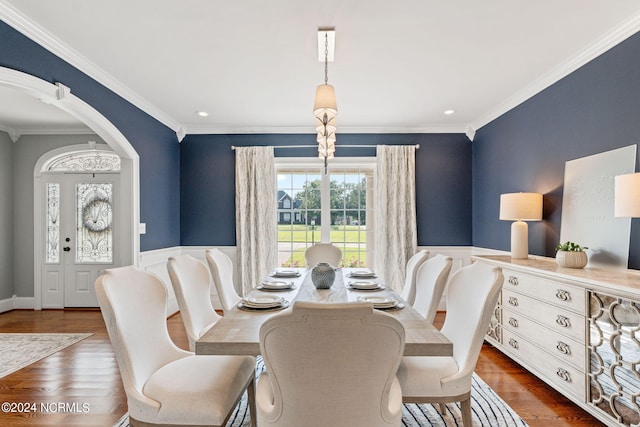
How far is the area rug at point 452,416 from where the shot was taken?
7.05 feet

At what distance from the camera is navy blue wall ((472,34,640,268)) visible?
243cm

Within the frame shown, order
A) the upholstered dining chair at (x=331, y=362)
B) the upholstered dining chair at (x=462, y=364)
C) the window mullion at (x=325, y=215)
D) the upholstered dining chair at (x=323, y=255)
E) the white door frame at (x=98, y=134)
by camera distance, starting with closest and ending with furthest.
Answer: the upholstered dining chair at (x=331, y=362) → the upholstered dining chair at (x=462, y=364) → the white door frame at (x=98, y=134) → the upholstered dining chair at (x=323, y=255) → the window mullion at (x=325, y=215)

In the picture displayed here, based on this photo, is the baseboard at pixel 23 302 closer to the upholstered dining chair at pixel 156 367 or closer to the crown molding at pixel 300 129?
the crown molding at pixel 300 129

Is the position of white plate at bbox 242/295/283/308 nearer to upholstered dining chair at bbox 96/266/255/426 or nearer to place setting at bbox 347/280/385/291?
upholstered dining chair at bbox 96/266/255/426

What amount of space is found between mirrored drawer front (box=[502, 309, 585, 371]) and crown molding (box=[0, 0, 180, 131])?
424 centimetres

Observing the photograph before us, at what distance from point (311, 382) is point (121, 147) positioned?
3.41 meters

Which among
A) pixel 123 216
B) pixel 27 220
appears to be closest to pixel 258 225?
pixel 123 216

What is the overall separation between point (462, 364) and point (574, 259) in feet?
4.96

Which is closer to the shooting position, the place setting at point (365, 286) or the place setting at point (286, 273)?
the place setting at point (365, 286)

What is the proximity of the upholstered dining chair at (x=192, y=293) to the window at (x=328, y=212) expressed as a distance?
2527 mm

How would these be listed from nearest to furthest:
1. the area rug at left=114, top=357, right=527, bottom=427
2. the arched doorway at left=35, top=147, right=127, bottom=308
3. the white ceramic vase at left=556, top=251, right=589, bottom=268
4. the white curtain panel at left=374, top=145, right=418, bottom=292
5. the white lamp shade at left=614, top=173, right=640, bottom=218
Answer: the white lamp shade at left=614, top=173, right=640, bottom=218
the area rug at left=114, top=357, right=527, bottom=427
the white ceramic vase at left=556, top=251, right=589, bottom=268
the white curtain panel at left=374, top=145, right=418, bottom=292
the arched doorway at left=35, top=147, right=127, bottom=308

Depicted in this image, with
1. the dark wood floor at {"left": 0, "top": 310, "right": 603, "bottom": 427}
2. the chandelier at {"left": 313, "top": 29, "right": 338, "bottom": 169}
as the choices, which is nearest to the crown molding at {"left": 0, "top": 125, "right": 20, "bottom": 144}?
the dark wood floor at {"left": 0, "top": 310, "right": 603, "bottom": 427}

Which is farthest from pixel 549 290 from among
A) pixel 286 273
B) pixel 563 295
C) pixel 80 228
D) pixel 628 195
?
pixel 80 228

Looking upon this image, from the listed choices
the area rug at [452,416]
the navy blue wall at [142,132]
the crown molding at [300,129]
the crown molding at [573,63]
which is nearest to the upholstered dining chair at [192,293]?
the area rug at [452,416]
